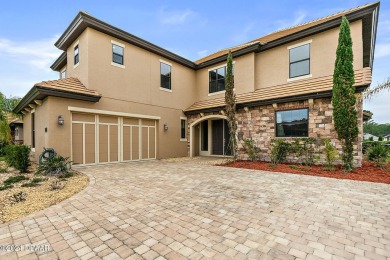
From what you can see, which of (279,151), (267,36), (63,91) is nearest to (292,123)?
(279,151)

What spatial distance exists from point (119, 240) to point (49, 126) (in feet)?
23.9

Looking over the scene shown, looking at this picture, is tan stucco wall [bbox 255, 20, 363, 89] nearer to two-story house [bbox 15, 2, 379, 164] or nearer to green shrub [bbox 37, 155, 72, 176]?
two-story house [bbox 15, 2, 379, 164]

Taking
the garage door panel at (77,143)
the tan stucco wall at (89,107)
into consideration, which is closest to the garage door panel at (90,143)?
the garage door panel at (77,143)

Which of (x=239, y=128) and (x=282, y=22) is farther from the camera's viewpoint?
(x=282, y=22)

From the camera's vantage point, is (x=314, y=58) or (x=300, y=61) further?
→ (x=300, y=61)

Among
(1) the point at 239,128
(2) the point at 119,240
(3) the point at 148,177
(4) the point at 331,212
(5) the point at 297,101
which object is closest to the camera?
(2) the point at 119,240

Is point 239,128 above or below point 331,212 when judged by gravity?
above

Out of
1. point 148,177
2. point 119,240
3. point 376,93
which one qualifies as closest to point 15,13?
point 148,177

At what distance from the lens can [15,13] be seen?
934cm

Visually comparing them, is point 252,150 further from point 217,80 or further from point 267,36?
point 267,36

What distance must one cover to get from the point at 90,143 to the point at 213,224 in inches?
310

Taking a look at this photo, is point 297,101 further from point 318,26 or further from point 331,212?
point 331,212

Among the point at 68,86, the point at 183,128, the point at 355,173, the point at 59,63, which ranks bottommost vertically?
the point at 355,173

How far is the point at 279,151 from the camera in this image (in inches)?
358
